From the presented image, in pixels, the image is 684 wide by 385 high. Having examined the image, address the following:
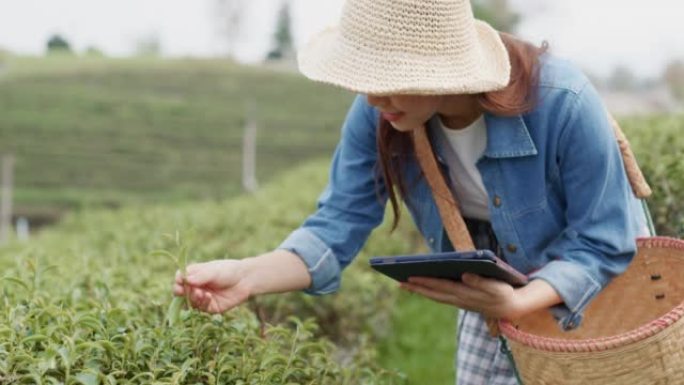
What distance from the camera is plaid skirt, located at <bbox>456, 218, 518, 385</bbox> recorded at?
2176 millimetres

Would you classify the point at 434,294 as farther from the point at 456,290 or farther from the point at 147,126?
the point at 147,126

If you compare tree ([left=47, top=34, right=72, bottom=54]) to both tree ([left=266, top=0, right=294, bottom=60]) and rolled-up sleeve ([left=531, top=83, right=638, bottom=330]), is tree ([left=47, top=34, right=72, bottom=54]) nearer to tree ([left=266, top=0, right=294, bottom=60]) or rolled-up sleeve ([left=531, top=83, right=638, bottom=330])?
tree ([left=266, top=0, right=294, bottom=60])

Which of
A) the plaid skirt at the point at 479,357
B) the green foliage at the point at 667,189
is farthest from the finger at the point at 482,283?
the green foliage at the point at 667,189

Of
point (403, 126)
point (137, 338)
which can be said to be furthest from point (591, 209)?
point (137, 338)

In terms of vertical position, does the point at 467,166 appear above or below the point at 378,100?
below

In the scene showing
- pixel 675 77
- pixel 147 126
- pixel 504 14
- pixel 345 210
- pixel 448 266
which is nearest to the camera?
pixel 448 266

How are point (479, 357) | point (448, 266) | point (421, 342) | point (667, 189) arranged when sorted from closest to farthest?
point (448, 266)
point (479, 357)
point (667, 189)
point (421, 342)

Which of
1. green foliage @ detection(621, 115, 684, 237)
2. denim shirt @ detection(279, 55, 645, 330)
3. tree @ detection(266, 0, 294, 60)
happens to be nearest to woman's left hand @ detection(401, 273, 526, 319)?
denim shirt @ detection(279, 55, 645, 330)

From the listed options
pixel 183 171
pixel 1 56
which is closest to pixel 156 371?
pixel 183 171

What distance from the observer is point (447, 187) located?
6.34 ft

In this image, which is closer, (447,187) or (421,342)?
(447,187)

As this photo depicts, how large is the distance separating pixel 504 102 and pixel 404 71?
22cm

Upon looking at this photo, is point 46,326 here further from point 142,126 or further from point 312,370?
point 142,126

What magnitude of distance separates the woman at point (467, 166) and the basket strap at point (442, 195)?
0.14 ft
